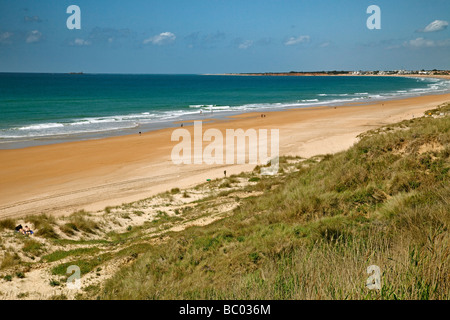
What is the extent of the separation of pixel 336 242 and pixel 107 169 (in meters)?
20.8

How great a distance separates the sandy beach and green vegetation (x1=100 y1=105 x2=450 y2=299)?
368 inches

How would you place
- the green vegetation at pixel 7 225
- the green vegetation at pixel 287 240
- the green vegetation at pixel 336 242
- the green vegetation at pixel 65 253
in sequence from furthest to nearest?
1. the green vegetation at pixel 7 225
2. the green vegetation at pixel 65 253
3. the green vegetation at pixel 287 240
4. the green vegetation at pixel 336 242

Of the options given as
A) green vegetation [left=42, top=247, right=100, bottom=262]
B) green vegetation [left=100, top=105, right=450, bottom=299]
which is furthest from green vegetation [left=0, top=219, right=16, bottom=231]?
green vegetation [left=100, top=105, right=450, bottom=299]

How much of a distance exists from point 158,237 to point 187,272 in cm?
385

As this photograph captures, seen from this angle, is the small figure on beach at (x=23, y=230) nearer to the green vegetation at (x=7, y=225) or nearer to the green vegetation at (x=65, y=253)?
the green vegetation at (x=7, y=225)

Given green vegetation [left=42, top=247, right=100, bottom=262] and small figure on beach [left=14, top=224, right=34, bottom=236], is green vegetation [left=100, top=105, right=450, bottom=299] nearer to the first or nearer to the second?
green vegetation [left=42, top=247, right=100, bottom=262]

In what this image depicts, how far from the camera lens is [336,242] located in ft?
15.6

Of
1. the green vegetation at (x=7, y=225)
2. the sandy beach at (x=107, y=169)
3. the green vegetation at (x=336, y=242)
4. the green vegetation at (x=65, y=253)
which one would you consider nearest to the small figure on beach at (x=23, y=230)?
the green vegetation at (x=7, y=225)

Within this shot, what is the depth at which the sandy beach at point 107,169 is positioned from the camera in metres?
17.1

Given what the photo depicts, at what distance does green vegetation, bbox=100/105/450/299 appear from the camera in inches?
142

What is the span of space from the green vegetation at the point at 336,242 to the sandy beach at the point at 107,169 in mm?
9345

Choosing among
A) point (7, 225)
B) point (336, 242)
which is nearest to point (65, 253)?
point (7, 225)
